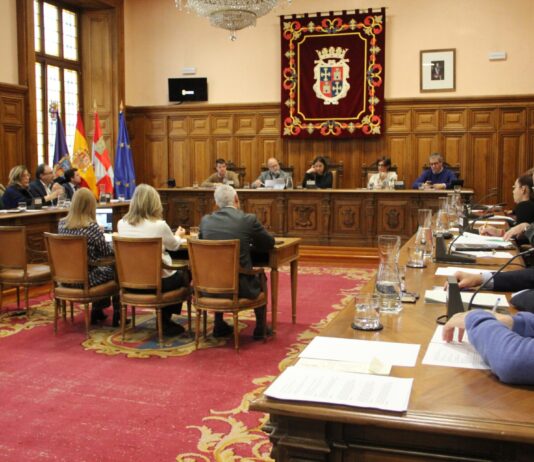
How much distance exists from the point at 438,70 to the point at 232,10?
→ 14.4ft

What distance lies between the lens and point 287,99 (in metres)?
12.5

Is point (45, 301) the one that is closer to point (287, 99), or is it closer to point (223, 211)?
point (223, 211)

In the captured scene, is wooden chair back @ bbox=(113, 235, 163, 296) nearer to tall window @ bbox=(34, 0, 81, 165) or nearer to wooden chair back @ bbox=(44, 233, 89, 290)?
wooden chair back @ bbox=(44, 233, 89, 290)

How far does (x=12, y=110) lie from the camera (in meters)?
10.3

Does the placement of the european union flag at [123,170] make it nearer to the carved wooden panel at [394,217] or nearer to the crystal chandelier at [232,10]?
the crystal chandelier at [232,10]

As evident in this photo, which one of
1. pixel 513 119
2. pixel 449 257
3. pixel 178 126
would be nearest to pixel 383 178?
pixel 513 119

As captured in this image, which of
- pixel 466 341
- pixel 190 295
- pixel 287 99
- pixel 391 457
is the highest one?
pixel 287 99

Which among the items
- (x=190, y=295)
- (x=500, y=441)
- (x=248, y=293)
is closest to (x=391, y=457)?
(x=500, y=441)

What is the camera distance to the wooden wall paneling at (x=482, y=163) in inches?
464

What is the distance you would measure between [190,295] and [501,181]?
26.8ft

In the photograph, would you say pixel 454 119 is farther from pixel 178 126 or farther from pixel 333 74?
pixel 178 126

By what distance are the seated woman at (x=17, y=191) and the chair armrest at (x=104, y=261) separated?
10.9ft

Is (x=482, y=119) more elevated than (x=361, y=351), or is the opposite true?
(x=482, y=119)

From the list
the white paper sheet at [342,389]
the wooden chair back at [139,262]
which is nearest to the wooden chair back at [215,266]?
the wooden chair back at [139,262]
